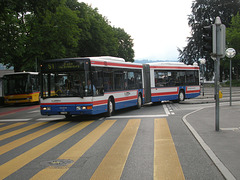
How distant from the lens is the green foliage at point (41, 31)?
62.6 ft

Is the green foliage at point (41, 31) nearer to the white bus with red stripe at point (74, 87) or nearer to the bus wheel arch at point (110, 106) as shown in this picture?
the white bus with red stripe at point (74, 87)

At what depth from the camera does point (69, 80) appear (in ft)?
48.0

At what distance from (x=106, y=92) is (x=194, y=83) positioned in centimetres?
1314

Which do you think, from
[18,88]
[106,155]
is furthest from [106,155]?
[18,88]

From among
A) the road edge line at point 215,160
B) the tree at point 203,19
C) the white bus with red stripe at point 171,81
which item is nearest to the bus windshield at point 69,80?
the road edge line at point 215,160

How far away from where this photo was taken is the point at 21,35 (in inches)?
1166

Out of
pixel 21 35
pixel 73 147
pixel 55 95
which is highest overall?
pixel 21 35

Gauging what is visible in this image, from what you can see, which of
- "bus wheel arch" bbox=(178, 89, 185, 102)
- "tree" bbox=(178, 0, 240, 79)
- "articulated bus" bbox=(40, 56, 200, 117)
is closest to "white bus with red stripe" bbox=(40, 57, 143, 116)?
"articulated bus" bbox=(40, 56, 200, 117)

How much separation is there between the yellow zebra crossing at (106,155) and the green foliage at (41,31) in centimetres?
913

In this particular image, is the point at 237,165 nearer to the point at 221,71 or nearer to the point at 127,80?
the point at 127,80

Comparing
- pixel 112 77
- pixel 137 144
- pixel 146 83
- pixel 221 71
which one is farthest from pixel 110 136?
pixel 221 71

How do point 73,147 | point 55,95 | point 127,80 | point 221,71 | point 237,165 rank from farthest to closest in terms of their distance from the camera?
point 221,71
point 127,80
point 55,95
point 73,147
point 237,165

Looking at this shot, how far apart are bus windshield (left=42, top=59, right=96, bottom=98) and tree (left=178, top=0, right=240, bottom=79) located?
49.6 metres

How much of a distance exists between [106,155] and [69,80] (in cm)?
753
